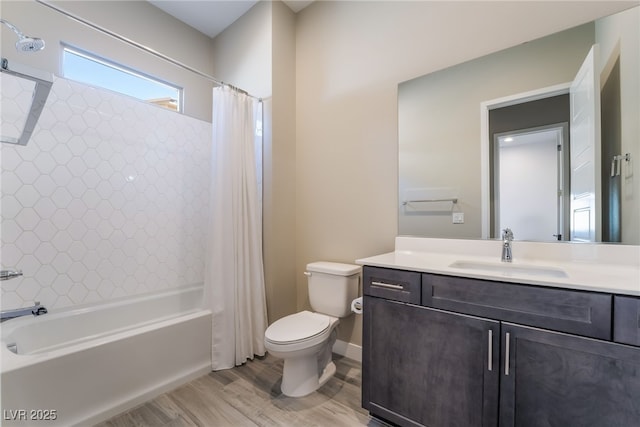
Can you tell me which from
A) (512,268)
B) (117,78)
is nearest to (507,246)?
(512,268)

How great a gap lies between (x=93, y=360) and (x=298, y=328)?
3.71 ft

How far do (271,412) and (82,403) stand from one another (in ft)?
3.28

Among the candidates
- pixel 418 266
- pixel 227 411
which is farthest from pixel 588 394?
pixel 227 411

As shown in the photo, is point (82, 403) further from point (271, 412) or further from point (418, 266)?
point (418, 266)

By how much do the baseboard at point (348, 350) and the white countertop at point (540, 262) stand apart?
3.00 ft

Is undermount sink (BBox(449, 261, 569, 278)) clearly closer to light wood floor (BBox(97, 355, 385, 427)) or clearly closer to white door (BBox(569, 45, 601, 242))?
white door (BBox(569, 45, 601, 242))

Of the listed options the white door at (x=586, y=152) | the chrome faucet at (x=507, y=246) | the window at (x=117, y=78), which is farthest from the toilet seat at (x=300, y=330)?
the window at (x=117, y=78)

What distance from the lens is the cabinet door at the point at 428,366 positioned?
1.14 meters

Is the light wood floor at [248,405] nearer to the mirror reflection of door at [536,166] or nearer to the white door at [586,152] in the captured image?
the mirror reflection of door at [536,166]

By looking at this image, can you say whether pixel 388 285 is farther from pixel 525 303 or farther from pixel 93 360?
pixel 93 360

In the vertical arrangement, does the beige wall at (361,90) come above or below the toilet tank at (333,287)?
above

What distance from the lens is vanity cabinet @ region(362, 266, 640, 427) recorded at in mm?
933

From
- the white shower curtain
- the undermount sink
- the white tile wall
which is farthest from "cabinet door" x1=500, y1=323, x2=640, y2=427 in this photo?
the white tile wall

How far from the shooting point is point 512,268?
4.59 ft
